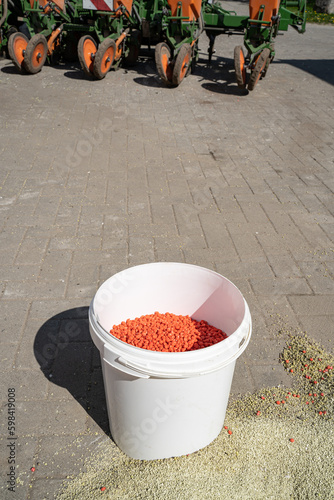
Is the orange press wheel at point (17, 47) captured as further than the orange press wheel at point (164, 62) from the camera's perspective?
Yes

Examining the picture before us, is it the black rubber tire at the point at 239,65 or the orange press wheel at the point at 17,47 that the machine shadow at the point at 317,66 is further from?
the orange press wheel at the point at 17,47

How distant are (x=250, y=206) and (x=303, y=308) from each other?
6.52ft

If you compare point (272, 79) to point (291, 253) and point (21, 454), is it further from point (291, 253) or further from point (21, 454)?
point (21, 454)

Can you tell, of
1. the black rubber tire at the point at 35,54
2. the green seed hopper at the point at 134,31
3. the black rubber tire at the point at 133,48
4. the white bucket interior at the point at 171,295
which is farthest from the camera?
the black rubber tire at the point at 133,48

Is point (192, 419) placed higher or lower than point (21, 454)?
higher

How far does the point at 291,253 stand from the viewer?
4.73m

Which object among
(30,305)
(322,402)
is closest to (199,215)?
(30,305)

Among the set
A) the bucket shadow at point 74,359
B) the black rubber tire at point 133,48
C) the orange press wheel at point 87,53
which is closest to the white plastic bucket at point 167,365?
the bucket shadow at point 74,359

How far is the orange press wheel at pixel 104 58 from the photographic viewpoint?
31.9 feet

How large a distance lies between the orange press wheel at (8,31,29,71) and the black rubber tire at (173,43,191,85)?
3743mm

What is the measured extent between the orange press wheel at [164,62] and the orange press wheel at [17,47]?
3.27 meters

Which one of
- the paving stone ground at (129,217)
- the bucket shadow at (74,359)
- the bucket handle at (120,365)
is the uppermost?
the bucket handle at (120,365)

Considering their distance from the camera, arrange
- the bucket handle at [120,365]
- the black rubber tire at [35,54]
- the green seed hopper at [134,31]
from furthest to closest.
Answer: the black rubber tire at [35,54] < the green seed hopper at [134,31] < the bucket handle at [120,365]

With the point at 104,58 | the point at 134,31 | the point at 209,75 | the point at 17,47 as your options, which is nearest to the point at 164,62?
the point at 104,58
